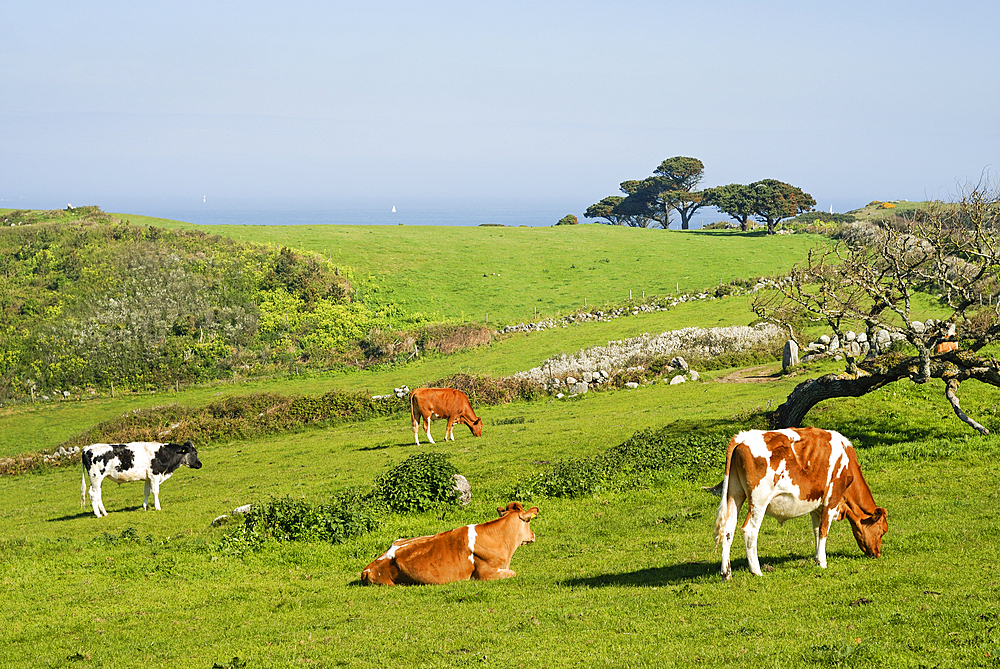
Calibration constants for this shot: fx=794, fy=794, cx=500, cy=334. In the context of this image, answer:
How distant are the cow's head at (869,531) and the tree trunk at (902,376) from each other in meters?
10.4

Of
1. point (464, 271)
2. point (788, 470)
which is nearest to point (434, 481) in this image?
point (788, 470)

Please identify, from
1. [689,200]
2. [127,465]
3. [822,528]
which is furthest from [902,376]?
[689,200]

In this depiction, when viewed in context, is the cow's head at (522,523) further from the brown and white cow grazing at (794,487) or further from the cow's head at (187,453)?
the cow's head at (187,453)

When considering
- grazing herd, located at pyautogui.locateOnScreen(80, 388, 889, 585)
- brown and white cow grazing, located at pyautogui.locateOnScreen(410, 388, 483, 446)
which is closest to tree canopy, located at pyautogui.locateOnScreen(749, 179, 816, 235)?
brown and white cow grazing, located at pyautogui.locateOnScreen(410, 388, 483, 446)

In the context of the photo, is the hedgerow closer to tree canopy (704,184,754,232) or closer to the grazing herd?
the grazing herd

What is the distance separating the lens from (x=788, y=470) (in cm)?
1231

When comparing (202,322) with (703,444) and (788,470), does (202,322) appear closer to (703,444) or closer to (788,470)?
(703,444)

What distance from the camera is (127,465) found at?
24203 mm

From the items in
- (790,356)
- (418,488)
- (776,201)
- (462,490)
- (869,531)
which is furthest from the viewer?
(776,201)

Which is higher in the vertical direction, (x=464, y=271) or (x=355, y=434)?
(x=464, y=271)

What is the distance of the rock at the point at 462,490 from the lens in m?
21.3

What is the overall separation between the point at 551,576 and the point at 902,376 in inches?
530

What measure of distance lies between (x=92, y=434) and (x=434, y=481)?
24.5m

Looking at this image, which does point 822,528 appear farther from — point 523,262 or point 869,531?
point 523,262
